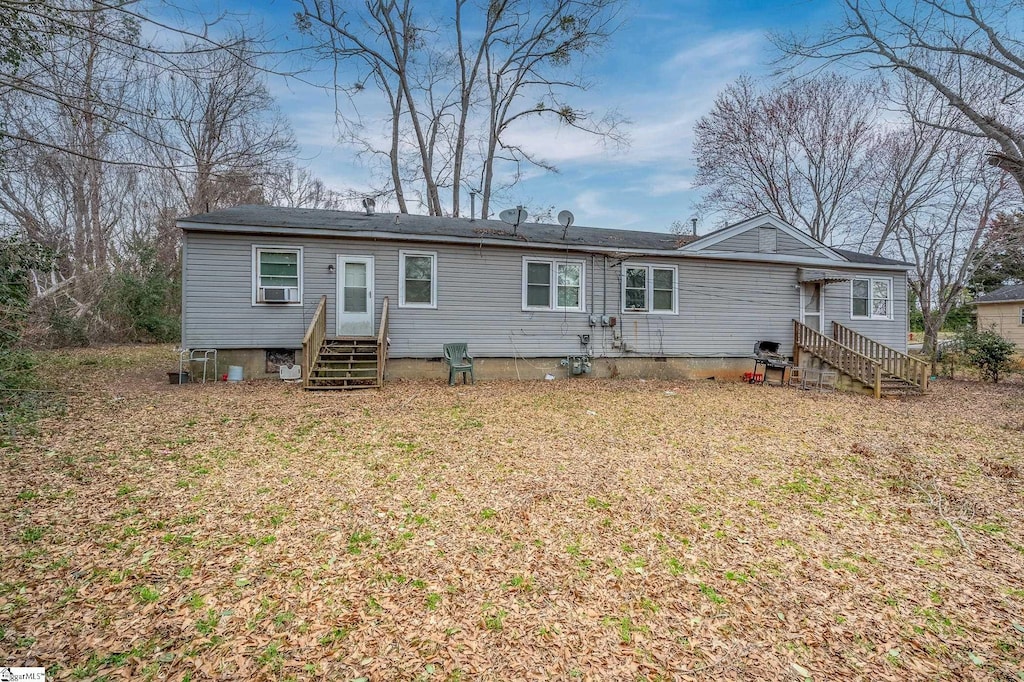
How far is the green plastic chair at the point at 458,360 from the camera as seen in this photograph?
10.1 meters

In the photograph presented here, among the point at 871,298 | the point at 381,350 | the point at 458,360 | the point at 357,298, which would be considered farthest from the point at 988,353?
the point at 357,298

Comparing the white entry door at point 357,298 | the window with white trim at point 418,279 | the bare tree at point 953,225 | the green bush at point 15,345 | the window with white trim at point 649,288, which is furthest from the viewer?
the bare tree at point 953,225

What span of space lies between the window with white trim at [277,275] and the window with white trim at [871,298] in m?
14.7

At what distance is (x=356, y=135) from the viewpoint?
18.2m

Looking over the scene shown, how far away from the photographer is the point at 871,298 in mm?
13234

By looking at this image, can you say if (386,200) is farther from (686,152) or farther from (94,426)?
(94,426)

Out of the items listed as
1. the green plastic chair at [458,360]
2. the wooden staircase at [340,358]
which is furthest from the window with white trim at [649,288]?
the wooden staircase at [340,358]

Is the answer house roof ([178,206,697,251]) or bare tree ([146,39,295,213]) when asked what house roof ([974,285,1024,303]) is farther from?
bare tree ([146,39,295,213])

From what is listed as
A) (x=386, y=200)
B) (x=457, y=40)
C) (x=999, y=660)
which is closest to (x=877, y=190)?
(x=457, y=40)

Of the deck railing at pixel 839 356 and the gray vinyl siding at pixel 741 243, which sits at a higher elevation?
the gray vinyl siding at pixel 741 243

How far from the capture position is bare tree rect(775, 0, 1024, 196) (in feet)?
32.2

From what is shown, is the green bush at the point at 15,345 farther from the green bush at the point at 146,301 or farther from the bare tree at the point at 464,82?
the bare tree at the point at 464,82

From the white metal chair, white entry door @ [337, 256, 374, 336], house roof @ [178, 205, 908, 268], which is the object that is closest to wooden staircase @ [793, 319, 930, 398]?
house roof @ [178, 205, 908, 268]

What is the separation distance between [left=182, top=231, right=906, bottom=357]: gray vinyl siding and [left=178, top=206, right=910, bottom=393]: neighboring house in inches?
1.1
